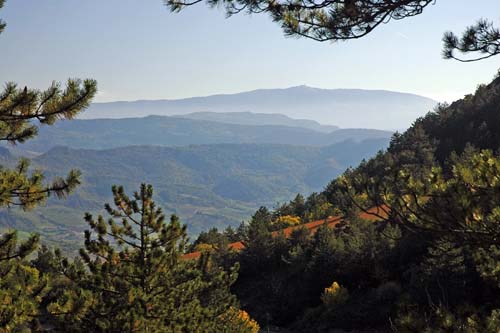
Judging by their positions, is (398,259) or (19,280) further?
(398,259)

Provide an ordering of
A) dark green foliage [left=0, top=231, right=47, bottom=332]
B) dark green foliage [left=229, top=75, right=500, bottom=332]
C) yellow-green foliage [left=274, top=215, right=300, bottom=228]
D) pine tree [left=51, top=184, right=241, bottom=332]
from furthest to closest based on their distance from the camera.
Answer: yellow-green foliage [left=274, top=215, right=300, bottom=228] < pine tree [left=51, top=184, right=241, bottom=332] < dark green foliage [left=0, top=231, right=47, bottom=332] < dark green foliage [left=229, top=75, right=500, bottom=332]

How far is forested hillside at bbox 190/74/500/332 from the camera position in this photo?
4.81 metres

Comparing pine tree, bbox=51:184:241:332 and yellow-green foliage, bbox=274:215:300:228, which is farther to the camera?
yellow-green foliage, bbox=274:215:300:228

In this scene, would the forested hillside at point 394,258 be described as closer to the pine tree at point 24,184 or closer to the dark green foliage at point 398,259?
the dark green foliage at point 398,259

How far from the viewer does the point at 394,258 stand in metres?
20.1

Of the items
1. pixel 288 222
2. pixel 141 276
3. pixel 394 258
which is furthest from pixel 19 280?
pixel 288 222

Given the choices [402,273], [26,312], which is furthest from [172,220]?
[402,273]

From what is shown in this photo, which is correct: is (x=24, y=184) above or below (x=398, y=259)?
above

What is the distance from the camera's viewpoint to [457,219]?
4852 mm

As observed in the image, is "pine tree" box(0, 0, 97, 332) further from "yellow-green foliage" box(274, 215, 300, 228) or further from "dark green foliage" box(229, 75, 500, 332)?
"yellow-green foliage" box(274, 215, 300, 228)

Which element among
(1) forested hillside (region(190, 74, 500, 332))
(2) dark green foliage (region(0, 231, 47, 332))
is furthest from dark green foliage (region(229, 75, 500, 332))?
(2) dark green foliage (region(0, 231, 47, 332))

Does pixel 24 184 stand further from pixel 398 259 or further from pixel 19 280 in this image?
pixel 398 259

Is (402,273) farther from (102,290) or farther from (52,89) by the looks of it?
(52,89)

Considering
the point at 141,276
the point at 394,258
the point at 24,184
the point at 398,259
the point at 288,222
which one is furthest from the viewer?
the point at 288,222
